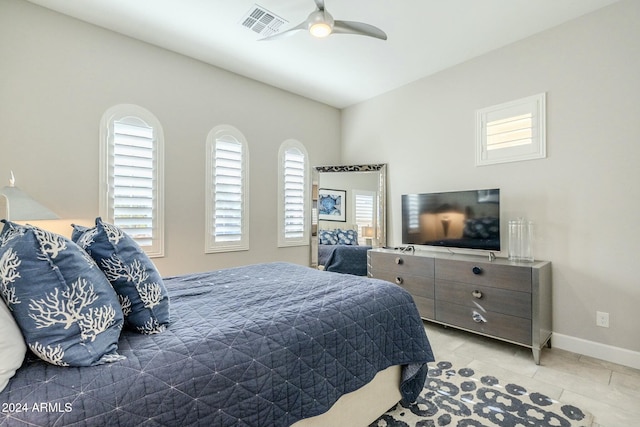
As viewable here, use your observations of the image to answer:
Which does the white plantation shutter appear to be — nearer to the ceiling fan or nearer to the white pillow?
the ceiling fan

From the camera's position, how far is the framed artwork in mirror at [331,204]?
453 centimetres

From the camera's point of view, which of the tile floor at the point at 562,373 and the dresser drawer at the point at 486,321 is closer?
the tile floor at the point at 562,373

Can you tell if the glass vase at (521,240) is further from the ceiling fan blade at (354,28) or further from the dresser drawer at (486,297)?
the ceiling fan blade at (354,28)

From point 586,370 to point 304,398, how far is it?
2504 mm

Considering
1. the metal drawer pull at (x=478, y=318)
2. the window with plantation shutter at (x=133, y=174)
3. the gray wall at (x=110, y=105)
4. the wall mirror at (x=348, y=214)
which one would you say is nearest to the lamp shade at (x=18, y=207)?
the gray wall at (x=110, y=105)

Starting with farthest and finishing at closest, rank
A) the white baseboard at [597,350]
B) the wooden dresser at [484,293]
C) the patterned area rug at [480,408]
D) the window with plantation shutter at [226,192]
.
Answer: the window with plantation shutter at [226,192], the wooden dresser at [484,293], the white baseboard at [597,350], the patterned area rug at [480,408]

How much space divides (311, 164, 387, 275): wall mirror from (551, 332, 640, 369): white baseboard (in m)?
2.11

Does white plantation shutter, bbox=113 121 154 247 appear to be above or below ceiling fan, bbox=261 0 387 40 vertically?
below

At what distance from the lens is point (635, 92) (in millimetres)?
2451

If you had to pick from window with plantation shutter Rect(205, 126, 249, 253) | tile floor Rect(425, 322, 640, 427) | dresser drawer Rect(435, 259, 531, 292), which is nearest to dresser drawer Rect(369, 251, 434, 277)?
dresser drawer Rect(435, 259, 531, 292)

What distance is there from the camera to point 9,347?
0.85 m

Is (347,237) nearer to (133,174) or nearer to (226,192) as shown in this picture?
(226,192)

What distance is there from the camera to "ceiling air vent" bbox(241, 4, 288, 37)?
104 inches

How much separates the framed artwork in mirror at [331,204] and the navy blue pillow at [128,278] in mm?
3405
